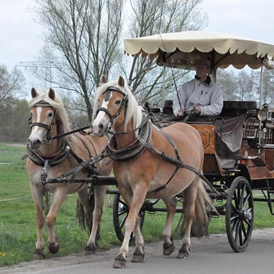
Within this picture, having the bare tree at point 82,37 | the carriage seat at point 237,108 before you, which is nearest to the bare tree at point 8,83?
the bare tree at point 82,37

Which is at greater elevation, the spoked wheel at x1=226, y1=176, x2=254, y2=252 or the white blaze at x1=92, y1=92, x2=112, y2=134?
the white blaze at x1=92, y1=92, x2=112, y2=134

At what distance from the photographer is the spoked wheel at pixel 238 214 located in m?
8.21

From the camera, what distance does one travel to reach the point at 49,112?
7.38 meters

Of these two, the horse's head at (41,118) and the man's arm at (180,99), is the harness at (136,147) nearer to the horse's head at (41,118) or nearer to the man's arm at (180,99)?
the horse's head at (41,118)

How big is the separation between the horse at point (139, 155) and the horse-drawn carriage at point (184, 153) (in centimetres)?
1

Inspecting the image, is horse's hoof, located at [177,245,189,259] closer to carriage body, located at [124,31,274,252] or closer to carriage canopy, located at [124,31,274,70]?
carriage body, located at [124,31,274,252]

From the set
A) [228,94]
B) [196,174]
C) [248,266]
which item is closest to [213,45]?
[196,174]

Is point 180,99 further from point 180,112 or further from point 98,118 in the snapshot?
point 98,118

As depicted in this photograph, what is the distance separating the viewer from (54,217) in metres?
7.34

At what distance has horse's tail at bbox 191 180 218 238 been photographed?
848 centimetres

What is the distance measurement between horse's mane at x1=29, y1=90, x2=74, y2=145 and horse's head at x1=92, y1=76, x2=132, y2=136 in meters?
0.73

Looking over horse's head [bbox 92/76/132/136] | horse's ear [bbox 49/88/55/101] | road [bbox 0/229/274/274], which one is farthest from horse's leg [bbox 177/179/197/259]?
horse's ear [bbox 49/88/55/101]

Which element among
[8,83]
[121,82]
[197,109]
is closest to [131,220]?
[121,82]

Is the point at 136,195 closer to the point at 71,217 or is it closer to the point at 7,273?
the point at 7,273
